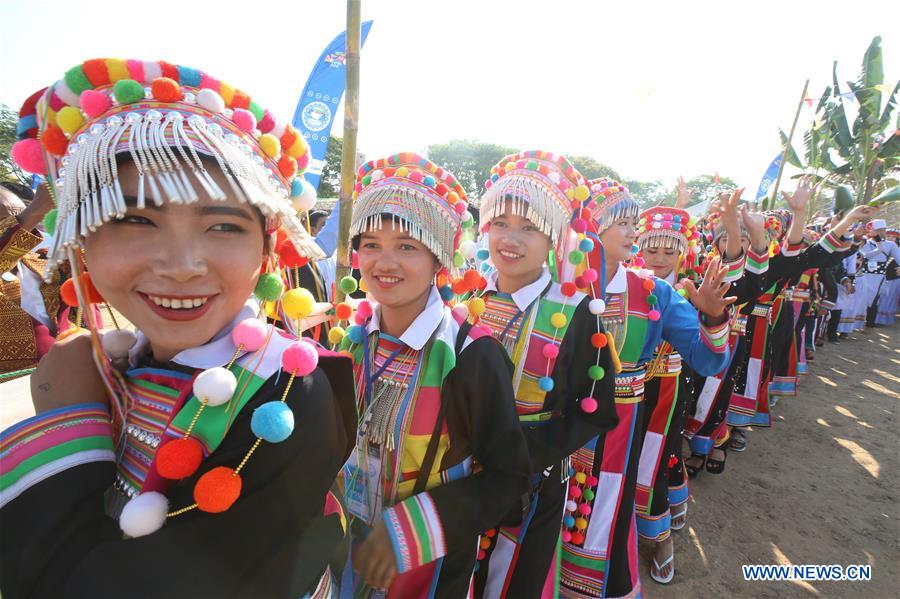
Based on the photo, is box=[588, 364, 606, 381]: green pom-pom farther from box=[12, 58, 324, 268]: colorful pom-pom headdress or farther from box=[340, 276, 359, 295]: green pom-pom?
box=[12, 58, 324, 268]: colorful pom-pom headdress

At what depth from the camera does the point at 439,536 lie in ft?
4.52

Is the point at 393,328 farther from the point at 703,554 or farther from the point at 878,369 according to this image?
the point at 878,369

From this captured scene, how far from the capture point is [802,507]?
380cm

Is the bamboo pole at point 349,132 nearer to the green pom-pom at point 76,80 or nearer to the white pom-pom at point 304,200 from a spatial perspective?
the white pom-pom at point 304,200

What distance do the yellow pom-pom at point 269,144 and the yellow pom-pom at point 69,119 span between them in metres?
0.37

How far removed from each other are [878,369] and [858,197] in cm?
975

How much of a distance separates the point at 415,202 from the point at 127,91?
36.7 inches

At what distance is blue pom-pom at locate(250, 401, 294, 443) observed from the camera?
87 cm

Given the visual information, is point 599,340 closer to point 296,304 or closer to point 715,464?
point 296,304

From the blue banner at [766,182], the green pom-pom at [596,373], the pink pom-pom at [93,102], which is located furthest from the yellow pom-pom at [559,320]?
the blue banner at [766,182]

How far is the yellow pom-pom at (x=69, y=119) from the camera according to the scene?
932 millimetres

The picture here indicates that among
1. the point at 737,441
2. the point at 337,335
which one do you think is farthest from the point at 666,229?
the point at 737,441

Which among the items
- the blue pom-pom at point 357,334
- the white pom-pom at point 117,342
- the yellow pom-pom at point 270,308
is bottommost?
the blue pom-pom at point 357,334

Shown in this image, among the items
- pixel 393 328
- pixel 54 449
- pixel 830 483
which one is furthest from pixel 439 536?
pixel 830 483
